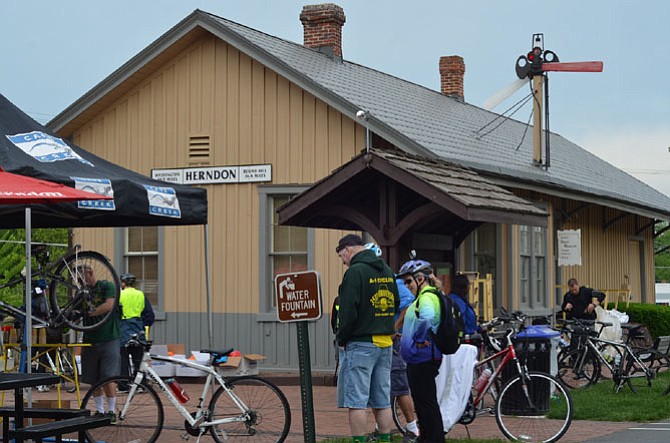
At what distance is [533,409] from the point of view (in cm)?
1204

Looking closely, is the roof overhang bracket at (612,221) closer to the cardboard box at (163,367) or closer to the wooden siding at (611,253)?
the wooden siding at (611,253)

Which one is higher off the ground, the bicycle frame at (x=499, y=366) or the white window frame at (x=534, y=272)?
the white window frame at (x=534, y=272)

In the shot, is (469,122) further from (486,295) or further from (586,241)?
(486,295)

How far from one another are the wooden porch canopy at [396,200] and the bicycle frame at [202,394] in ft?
11.0

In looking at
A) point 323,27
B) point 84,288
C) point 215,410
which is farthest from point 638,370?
point 323,27

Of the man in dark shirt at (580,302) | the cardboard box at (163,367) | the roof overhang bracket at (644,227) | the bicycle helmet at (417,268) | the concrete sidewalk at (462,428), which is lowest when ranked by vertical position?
the concrete sidewalk at (462,428)

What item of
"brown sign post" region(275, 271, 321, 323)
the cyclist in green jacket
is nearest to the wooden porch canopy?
the cyclist in green jacket

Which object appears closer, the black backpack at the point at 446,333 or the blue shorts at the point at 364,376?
the blue shorts at the point at 364,376

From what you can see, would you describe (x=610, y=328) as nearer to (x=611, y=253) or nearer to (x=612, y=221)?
(x=612, y=221)

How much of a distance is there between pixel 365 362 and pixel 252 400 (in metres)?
1.28

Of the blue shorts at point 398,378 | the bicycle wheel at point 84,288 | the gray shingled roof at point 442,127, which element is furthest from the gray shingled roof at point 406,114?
the bicycle wheel at point 84,288

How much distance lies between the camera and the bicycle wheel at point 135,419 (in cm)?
1129

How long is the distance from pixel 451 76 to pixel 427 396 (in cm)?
2339

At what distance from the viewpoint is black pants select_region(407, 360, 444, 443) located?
1076 cm
